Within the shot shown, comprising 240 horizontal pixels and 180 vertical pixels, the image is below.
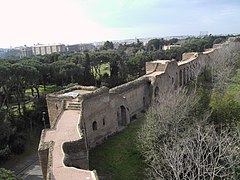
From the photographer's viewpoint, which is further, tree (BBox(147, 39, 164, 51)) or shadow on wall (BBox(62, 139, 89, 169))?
tree (BBox(147, 39, 164, 51))

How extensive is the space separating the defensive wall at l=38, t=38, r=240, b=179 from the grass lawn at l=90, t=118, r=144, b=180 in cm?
85

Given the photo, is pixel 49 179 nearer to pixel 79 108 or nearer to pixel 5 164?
pixel 79 108

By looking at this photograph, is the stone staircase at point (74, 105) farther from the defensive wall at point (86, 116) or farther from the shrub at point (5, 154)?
the shrub at point (5, 154)

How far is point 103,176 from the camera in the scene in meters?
16.7

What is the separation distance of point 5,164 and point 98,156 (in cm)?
989

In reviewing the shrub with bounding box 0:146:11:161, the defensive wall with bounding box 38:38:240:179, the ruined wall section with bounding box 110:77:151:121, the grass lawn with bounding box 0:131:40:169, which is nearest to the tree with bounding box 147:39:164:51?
the defensive wall with bounding box 38:38:240:179

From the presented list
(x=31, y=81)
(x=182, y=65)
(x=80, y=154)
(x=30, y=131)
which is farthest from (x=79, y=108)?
(x=182, y=65)

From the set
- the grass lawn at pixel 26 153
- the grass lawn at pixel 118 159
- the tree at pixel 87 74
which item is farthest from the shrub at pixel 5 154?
the tree at pixel 87 74

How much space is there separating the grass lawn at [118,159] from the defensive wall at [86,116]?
0.85m

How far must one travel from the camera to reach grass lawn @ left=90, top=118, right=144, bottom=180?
17.2 meters

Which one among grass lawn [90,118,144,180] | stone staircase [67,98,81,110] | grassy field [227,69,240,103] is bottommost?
grass lawn [90,118,144,180]

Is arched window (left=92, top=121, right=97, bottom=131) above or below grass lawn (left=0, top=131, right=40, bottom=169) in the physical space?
above

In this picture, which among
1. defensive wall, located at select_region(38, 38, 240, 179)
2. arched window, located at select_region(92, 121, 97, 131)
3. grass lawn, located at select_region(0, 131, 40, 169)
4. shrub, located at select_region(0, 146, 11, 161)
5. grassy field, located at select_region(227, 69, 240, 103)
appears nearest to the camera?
defensive wall, located at select_region(38, 38, 240, 179)

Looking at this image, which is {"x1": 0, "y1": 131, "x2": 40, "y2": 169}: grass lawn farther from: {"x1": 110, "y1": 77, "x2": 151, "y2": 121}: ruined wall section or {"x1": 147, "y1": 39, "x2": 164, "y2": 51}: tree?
{"x1": 147, "y1": 39, "x2": 164, "y2": 51}: tree
